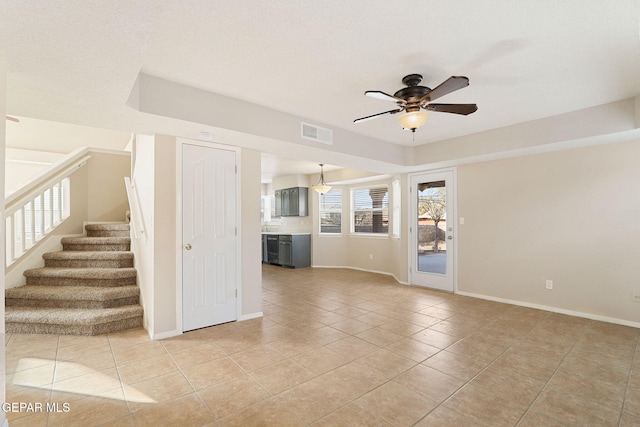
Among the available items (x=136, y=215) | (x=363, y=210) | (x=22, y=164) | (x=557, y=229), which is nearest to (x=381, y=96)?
(x=136, y=215)

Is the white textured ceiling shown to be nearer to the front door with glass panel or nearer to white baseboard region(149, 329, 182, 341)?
white baseboard region(149, 329, 182, 341)

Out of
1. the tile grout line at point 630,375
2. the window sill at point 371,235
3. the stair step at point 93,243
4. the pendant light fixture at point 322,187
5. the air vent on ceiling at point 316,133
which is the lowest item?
the tile grout line at point 630,375

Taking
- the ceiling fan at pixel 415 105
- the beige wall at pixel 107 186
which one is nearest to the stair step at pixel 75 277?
the beige wall at pixel 107 186

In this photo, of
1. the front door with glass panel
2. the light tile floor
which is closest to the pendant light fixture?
the front door with glass panel

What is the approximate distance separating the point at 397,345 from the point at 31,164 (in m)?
7.99

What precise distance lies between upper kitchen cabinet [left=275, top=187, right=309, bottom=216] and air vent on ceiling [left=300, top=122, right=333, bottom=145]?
13.7ft

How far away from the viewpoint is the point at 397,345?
9.86ft

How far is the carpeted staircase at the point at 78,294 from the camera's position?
3.19m

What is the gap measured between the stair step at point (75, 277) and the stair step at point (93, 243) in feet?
1.97

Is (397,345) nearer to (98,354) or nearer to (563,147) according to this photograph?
(98,354)

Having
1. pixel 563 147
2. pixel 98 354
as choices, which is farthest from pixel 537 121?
pixel 98 354

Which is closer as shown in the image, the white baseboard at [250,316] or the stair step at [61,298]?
the stair step at [61,298]

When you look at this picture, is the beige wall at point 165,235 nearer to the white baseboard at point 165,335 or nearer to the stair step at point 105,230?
the white baseboard at point 165,335

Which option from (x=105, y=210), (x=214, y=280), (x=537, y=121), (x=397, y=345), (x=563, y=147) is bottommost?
Result: (x=397, y=345)
